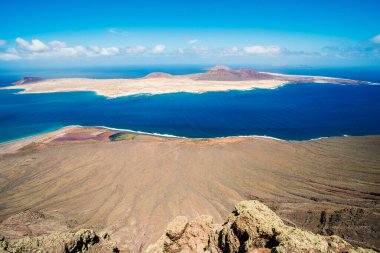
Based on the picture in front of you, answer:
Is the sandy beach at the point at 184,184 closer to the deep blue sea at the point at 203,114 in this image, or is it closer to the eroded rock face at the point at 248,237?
the eroded rock face at the point at 248,237

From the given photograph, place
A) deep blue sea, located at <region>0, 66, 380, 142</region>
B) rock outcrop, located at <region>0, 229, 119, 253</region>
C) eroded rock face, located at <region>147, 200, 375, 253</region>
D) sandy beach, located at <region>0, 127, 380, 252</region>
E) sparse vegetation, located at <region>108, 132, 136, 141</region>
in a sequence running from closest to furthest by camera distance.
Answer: eroded rock face, located at <region>147, 200, 375, 253</region> → rock outcrop, located at <region>0, 229, 119, 253</region> → sandy beach, located at <region>0, 127, 380, 252</region> → sparse vegetation, located at <region>108, 132, 136, 141</region> → deep blue sea, located at <region>0, 66, 380, 142</region>

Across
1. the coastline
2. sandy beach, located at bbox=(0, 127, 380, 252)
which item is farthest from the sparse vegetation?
sandy beach, located at bbox=(0, 127, 380, 252)

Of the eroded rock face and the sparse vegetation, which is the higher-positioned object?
the eroded rock face

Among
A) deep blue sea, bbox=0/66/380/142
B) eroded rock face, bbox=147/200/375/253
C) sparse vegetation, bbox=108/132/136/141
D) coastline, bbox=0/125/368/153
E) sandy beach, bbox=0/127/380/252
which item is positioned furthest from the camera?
deep blue sea, bbox=0/66/380/142

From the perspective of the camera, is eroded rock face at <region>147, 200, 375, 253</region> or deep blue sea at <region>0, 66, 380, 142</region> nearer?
eroded rock face at <region>147, 200, 375, 253</region>

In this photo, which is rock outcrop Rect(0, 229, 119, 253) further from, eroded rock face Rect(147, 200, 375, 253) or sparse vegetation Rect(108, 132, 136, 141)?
sparse vegetation Rect(108, 132, 136, 141)

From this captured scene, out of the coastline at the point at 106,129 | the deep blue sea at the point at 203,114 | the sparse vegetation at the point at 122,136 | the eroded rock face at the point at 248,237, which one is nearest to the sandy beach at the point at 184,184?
the coastline at the point at 106,129

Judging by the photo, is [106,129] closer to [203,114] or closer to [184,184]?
[203,114]

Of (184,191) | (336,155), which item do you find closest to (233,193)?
(184,191)

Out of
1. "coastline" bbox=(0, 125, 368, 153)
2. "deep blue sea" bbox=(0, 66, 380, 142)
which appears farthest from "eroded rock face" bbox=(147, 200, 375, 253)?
"deep blue sea" bbox=(0, 66, 380, 142)
